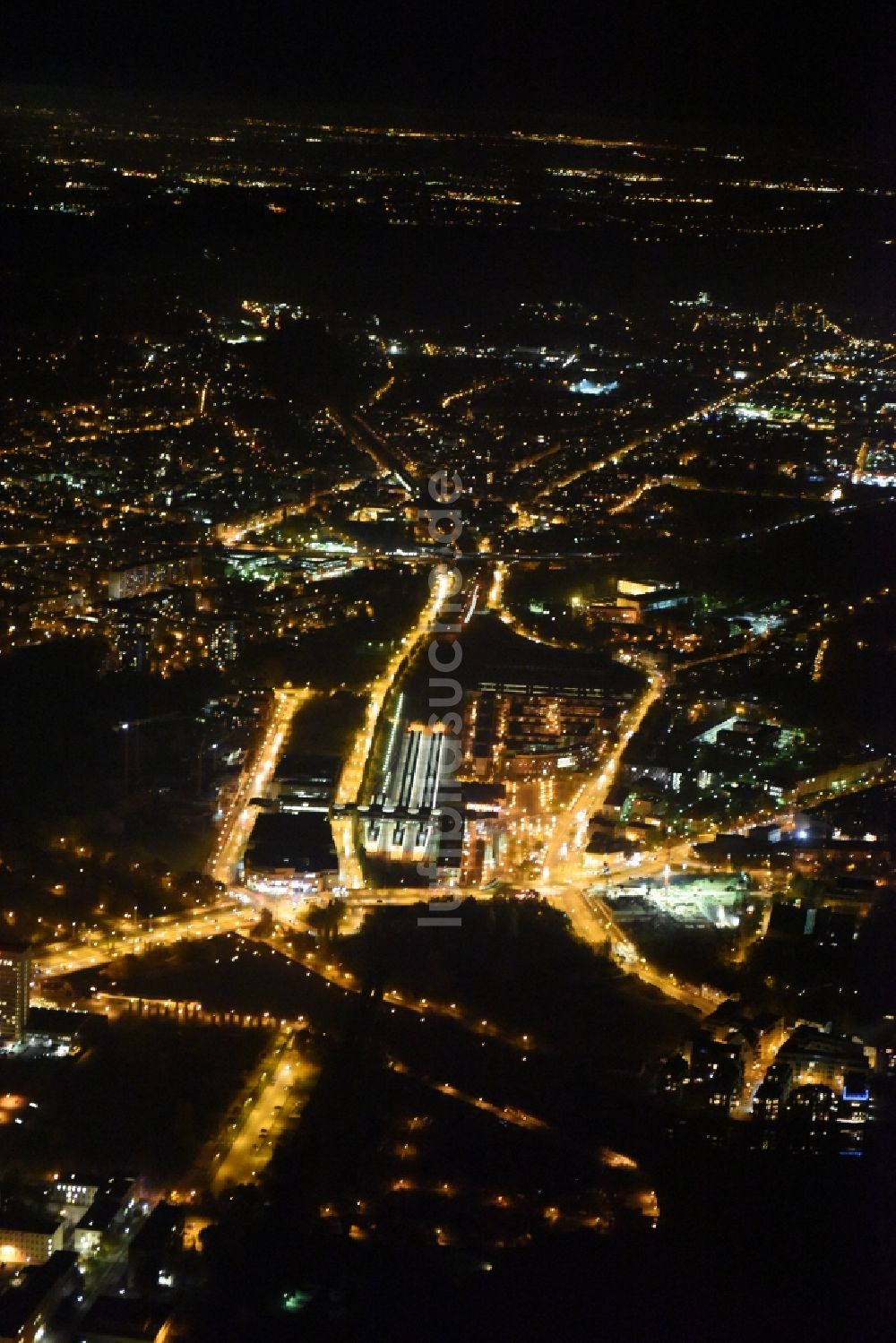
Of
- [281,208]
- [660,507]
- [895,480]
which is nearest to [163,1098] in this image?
[281,208]

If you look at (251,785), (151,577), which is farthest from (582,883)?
(151,577)

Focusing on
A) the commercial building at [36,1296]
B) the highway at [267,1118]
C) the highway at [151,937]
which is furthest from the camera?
the highway at [151,937]

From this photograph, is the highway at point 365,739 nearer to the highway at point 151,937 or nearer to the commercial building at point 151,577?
the highway at point 151,937

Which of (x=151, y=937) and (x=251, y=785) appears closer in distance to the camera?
(x=151, y=937)

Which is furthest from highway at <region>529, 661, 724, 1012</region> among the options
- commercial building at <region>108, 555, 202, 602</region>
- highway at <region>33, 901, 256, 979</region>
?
commercial building at <region>108, 555, 202, 602</region>

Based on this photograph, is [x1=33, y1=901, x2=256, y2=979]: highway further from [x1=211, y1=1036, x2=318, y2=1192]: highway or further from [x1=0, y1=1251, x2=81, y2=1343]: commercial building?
[x1=0, y1=1251, x2=81, y2=1343]: commercial building

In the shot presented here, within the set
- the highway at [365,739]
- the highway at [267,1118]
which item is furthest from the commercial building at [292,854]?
the highway at [267,1118]

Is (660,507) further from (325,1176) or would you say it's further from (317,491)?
(325,1176)

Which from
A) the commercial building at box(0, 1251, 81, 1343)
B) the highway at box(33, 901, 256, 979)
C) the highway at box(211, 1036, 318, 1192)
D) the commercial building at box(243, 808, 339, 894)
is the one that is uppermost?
the commercial building at box(0, 1251, 81, 1343)

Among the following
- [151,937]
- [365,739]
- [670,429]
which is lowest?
[151,937]

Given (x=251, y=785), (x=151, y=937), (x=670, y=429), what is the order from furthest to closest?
(x=670, y=429) → (x=251, y=785) → (x=151, y=937)

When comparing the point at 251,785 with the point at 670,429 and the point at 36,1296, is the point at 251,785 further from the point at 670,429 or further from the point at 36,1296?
the point at 670,429
